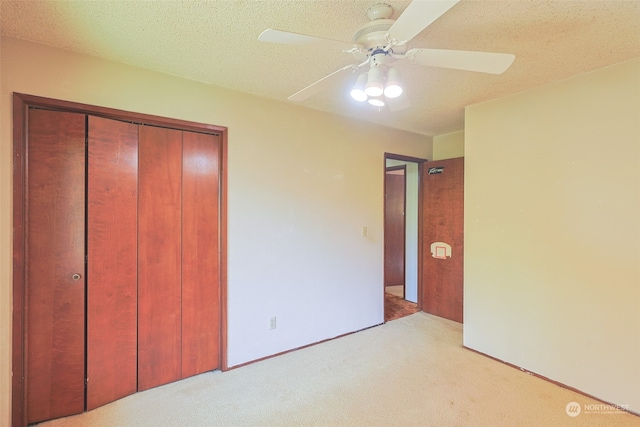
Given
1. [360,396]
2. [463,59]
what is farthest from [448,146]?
[360,396]

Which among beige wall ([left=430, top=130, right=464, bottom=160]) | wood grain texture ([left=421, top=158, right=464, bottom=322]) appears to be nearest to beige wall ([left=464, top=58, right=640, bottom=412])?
wood grain texture ([left=421, top=158, right=464, bottom=322])

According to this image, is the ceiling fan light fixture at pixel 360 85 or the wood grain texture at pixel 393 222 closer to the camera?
the ceiling fan light fixture at pixel 360 85

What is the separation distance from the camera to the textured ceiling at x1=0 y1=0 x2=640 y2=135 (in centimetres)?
149

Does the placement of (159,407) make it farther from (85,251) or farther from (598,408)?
(598,408)

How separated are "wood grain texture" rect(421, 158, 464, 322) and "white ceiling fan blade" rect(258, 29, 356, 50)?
2720 mm

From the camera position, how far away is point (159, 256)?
2.28 meters

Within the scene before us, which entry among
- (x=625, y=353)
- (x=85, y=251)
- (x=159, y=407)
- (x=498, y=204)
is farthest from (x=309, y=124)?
(x=625, y=353)

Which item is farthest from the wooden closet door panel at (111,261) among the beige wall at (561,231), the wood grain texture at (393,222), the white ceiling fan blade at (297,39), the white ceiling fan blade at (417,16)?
the wood grain texture at (393,222)

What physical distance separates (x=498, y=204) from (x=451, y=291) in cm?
147

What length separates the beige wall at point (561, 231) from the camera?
2.05 metres

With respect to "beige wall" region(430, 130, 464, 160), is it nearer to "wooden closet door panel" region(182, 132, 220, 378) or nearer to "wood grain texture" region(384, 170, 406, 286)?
"wood grain texture" region(384, 170, 406, 286)

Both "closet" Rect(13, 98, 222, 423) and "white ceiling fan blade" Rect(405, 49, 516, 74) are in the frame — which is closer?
"white ceiling fan blade" Rect(405, 49, 516, 74)

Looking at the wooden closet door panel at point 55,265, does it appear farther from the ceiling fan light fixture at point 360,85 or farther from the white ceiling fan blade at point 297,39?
the ceiling fan light fixture at point 360,85

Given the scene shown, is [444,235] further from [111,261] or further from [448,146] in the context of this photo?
[111,261]
